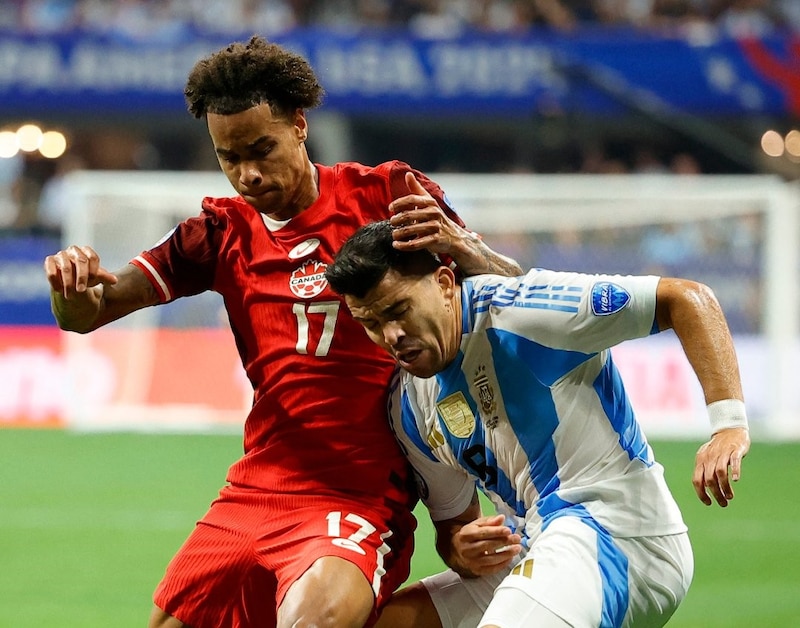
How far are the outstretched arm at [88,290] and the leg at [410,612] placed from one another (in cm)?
125

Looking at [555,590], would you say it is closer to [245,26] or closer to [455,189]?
[455,189]

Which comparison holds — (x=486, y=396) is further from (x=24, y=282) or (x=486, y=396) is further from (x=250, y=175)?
(x=24, y=282)

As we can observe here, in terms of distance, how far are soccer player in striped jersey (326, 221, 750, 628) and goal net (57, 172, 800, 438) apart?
9.62m

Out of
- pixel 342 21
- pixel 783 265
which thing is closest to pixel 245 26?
pixel 342 21

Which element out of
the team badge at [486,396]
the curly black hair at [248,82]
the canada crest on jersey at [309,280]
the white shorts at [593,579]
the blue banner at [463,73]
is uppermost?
the blue banner at [463,73]

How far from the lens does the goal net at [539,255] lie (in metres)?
13.5

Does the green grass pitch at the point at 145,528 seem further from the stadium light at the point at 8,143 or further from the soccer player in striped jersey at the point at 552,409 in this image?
the stadium light at the point at 8,143

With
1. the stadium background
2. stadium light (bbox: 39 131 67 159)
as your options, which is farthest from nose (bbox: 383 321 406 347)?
stadium light (bbox: 39 131 67 159)

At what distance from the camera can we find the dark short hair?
3.77 metres

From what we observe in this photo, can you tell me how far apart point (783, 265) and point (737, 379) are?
10.6 m

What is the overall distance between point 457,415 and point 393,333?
1.11ft

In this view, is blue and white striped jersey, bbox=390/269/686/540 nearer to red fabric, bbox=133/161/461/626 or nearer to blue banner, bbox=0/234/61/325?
red fabric, bbox=133/161/461/626

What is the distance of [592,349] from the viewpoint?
3.70 metres

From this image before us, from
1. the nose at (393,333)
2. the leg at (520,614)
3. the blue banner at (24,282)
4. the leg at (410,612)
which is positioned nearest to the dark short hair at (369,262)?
the nose at (393,333)
